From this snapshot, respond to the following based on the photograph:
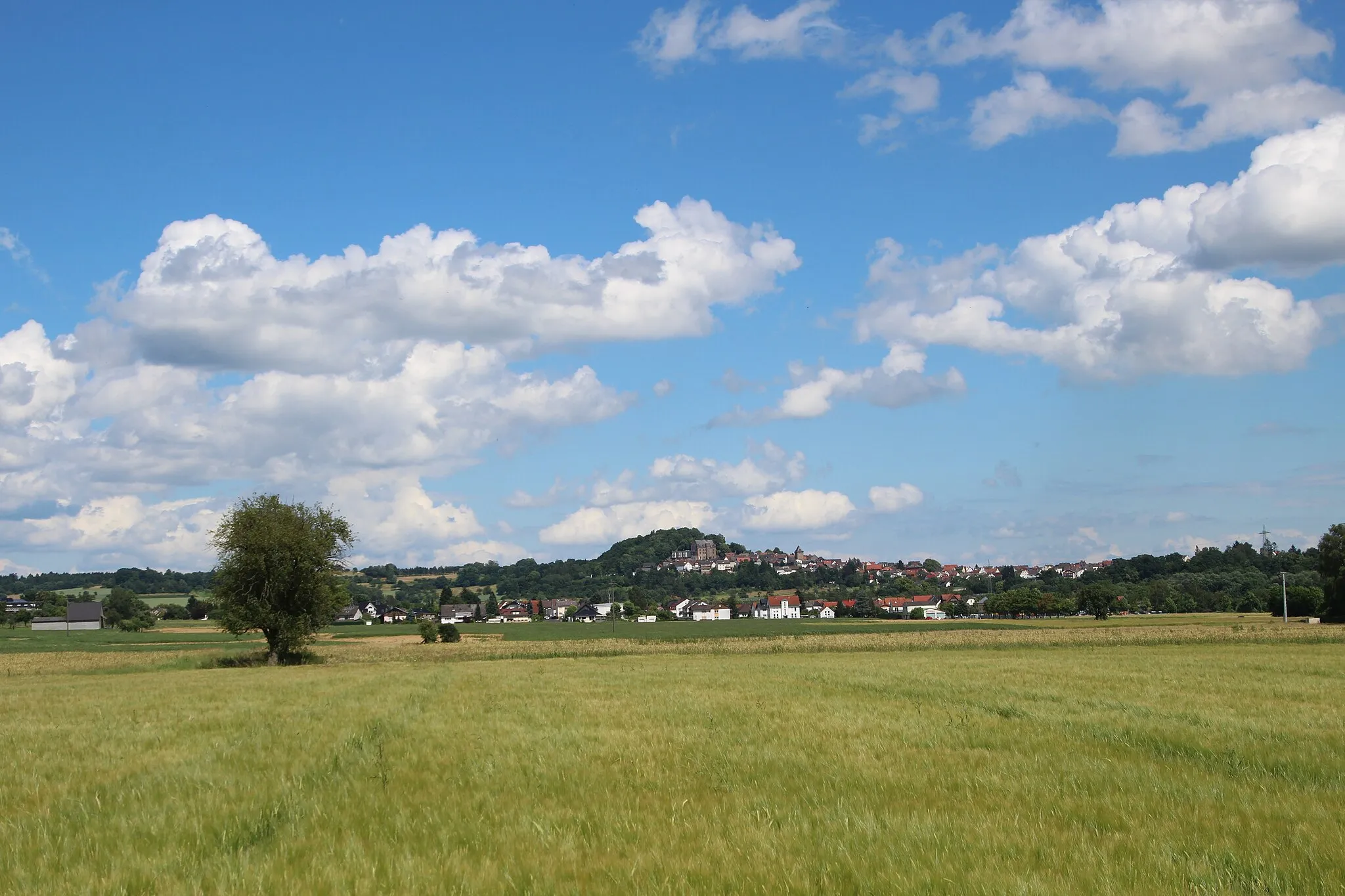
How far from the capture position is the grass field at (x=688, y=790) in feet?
29.1

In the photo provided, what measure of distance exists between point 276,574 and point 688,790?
49.9 metres

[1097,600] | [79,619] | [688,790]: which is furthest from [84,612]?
[688,790]

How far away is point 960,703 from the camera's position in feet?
83.3

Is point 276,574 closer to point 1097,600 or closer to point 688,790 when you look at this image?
point 688,790

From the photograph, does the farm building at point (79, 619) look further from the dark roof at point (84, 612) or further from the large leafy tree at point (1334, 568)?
the large leafy tree at point (1334, 568)

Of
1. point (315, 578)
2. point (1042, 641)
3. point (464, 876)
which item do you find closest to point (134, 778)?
point (464, 876)

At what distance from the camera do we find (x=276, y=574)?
5706 cm

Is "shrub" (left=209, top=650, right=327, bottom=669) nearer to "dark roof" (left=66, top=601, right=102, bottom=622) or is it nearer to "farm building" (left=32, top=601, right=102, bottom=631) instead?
"farm building" (left=32, top=601, right=102, bottom=631)

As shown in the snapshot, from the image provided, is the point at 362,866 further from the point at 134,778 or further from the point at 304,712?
the point at 304,712

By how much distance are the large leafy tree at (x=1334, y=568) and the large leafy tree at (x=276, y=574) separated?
349 feet

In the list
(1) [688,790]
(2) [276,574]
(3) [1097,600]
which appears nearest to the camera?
(1) [688,790]

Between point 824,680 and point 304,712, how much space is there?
63.1 feet

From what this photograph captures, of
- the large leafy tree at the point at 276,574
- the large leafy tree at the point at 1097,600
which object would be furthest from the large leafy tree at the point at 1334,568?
the large leafy tree at the point at 276,574

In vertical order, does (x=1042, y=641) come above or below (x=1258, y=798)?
below
